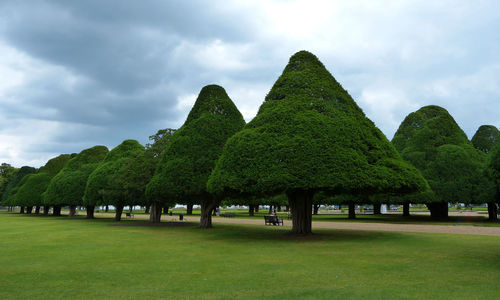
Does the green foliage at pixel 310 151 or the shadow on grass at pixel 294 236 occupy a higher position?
the green foliage at pixel 310 151

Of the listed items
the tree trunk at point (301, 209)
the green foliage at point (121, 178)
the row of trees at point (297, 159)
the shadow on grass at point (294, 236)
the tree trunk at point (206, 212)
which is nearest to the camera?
Answer: the row of trees at point (297, 159)

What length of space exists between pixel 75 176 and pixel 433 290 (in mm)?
48820

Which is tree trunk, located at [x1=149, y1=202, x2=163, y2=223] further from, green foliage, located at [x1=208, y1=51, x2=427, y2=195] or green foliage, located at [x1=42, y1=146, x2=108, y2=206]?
green foliage, located at [x1=208, y1=51, x2=427, y2=195]

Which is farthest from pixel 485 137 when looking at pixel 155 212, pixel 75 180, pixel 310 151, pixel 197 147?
pixel 75 180

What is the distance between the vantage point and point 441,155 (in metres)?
39.1

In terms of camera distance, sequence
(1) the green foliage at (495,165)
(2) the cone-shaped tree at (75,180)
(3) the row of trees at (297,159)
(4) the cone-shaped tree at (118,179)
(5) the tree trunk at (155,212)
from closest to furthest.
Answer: (1) the green foliage at (495,165)
(3) the row of trees at (297,159)
(4) the cone-shaped tree at (118,179)
(5) the tree trunk at (155,212)
(2) the cone-shaped tree at (75,180)

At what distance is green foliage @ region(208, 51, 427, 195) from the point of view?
18.1 meters

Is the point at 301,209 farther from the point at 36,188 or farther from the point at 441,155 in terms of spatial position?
the point at 36,188

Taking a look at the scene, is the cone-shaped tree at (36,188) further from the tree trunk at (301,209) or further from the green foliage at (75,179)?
the tree trunk at (301,209)

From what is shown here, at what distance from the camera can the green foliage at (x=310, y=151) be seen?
59.5ft

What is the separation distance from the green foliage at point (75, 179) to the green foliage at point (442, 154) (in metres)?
40.4

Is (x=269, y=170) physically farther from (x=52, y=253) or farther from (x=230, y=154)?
(x=52, y=253)

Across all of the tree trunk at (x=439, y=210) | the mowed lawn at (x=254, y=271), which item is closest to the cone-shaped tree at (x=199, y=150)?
the mowed lawn at (x=254, y=271)

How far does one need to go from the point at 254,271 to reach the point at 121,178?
2687 cm
